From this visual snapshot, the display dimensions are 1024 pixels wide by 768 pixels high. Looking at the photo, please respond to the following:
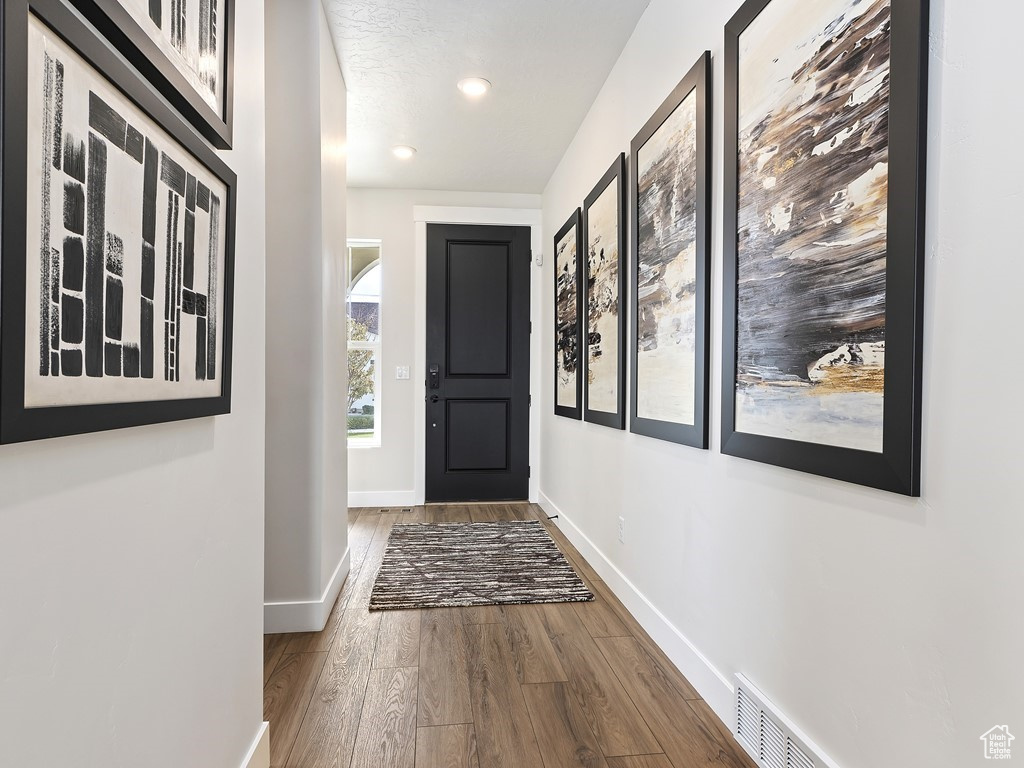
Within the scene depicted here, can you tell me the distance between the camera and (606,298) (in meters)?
2.96

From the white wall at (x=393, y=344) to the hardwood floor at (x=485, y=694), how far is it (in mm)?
2082

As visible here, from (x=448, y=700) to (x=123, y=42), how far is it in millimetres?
1818

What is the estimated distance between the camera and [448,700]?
6.04ft

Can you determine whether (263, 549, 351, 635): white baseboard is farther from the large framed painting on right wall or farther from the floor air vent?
the large framed painting on right wall

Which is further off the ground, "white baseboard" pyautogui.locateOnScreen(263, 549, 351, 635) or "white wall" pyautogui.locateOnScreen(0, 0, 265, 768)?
"white wall" pyautogui.locateOnScreen(0, 0, 265, 768)

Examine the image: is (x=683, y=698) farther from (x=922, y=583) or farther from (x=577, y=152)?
(x=577, y=152)

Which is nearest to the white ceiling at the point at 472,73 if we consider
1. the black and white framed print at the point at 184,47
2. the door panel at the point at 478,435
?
the black and white framed print at the point at 184,47

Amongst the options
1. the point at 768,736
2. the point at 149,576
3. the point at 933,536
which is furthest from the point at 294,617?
the point at 933,536

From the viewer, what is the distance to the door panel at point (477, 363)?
475 centimetres

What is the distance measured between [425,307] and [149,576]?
3922mm

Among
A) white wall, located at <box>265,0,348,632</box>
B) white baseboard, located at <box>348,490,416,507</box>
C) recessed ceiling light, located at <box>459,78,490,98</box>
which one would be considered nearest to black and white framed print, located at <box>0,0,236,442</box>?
white wall, located at <box>265,0,348,632</box>

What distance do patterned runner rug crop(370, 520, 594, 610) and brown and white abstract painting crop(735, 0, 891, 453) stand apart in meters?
1.57

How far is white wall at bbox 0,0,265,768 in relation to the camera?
25.6 inches

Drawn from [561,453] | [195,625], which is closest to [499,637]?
[195,625]
